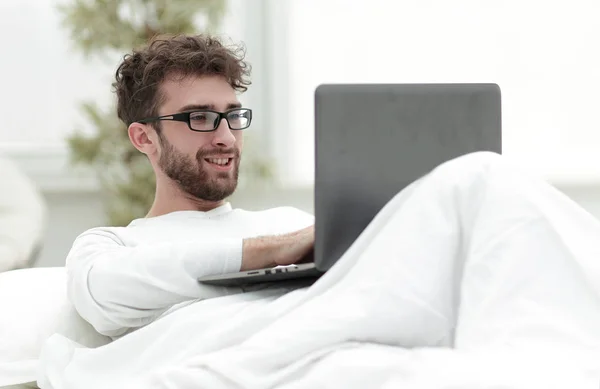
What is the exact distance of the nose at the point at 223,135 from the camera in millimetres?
1948

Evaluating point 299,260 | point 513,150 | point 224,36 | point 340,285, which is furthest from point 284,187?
point 340,285

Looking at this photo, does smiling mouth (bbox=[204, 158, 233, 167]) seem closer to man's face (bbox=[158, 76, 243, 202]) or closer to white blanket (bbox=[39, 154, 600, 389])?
man's face (bbox=[158, 76, 243, 202])

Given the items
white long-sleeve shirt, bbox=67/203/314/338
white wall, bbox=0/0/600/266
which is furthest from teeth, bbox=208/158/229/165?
white wall, bbox=0/0/600/266

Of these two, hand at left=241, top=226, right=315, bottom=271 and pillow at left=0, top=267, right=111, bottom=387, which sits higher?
hand at left=241, top=226, right=315, bottom=271

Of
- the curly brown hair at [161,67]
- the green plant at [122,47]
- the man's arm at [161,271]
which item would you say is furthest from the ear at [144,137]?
the green plant at [122,47]

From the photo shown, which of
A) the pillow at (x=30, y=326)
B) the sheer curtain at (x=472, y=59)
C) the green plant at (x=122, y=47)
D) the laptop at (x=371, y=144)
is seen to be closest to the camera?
the laptop at (x=371, y=144)

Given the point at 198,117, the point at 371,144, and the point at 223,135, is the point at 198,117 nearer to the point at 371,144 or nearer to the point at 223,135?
the point at 223,135

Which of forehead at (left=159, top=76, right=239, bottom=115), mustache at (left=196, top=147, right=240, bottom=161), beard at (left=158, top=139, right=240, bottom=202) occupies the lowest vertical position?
beard at (left=158, top=139, right=240, bottom=202)

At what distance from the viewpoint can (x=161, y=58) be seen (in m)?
2.04

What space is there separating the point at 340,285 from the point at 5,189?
5.18 feet

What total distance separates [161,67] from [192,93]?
119 millimetres

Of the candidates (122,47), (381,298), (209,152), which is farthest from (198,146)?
(122,47)

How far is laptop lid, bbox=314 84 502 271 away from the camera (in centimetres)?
131

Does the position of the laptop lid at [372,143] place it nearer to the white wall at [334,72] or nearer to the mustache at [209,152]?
the mustache at [209,152]
